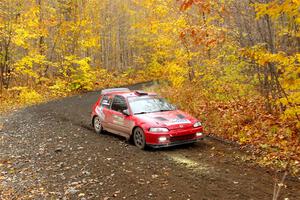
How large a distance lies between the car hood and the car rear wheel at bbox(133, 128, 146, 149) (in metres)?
0.38

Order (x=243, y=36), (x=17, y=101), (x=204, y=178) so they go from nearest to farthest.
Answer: (x=204, y=178), (x=243, y=36), (x=17, y=101)

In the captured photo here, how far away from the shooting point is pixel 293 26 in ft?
36.6

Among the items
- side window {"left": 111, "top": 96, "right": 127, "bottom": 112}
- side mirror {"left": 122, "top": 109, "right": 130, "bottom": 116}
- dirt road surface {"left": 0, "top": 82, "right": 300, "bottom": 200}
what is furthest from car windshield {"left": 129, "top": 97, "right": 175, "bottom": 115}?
dirt road surface {"left": 0, "top": 82, "right": 300, "bottom": 200}

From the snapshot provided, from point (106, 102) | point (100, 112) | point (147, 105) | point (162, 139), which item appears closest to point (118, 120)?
point (147, 105)

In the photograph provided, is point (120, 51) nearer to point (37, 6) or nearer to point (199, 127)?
point (37, 6)

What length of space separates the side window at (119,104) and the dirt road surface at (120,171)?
1.11m

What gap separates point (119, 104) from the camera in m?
12.8

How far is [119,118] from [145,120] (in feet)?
4.90

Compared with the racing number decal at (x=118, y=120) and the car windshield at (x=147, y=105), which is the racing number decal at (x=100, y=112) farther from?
the car windshield at (x=147, y=105)

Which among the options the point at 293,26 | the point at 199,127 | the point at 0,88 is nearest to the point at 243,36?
the point at 293,26

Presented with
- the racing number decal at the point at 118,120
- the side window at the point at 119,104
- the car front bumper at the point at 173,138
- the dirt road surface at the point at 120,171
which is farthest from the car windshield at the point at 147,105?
the car front bumper at the point at 173,138

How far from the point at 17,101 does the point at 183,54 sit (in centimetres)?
1394

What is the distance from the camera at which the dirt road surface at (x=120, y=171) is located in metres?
7.67

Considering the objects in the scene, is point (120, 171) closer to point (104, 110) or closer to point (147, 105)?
point (147, 105)
